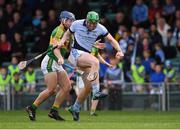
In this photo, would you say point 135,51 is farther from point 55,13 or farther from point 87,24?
point 87,24

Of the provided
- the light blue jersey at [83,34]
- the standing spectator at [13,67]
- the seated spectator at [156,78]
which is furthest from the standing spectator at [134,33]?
the light blue jersey at [83,34]

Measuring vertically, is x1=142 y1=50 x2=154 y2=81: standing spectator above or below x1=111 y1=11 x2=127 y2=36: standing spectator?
below

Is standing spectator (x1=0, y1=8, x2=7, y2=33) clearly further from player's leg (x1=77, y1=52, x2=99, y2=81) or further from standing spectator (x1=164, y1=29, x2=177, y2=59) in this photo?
player's leg (x1=77, y1=52, x2=99, y2=81)

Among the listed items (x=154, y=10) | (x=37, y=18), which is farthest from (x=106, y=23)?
(x=37, y=18)

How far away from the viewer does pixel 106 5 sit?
33094 millimetres

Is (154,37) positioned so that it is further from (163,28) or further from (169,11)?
(169,11)

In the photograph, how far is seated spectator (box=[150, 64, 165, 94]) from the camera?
27969mm

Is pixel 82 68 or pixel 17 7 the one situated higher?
pixel 17 7

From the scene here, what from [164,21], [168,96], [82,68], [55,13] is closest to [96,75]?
[82,68]

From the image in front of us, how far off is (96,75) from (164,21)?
1205cm

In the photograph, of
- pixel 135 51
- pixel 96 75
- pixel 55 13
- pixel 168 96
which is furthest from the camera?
pixel 55 13

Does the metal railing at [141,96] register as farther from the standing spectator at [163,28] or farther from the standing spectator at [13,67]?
the standing spectator at [163,28]

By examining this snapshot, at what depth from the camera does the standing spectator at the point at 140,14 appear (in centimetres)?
3111

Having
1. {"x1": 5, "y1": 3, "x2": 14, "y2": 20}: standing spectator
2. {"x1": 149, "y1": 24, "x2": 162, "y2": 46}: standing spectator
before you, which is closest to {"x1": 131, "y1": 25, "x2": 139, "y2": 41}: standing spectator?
{"x1": 149, "y1": 24, "x2": 162, "y2": 46}: standing spectator
